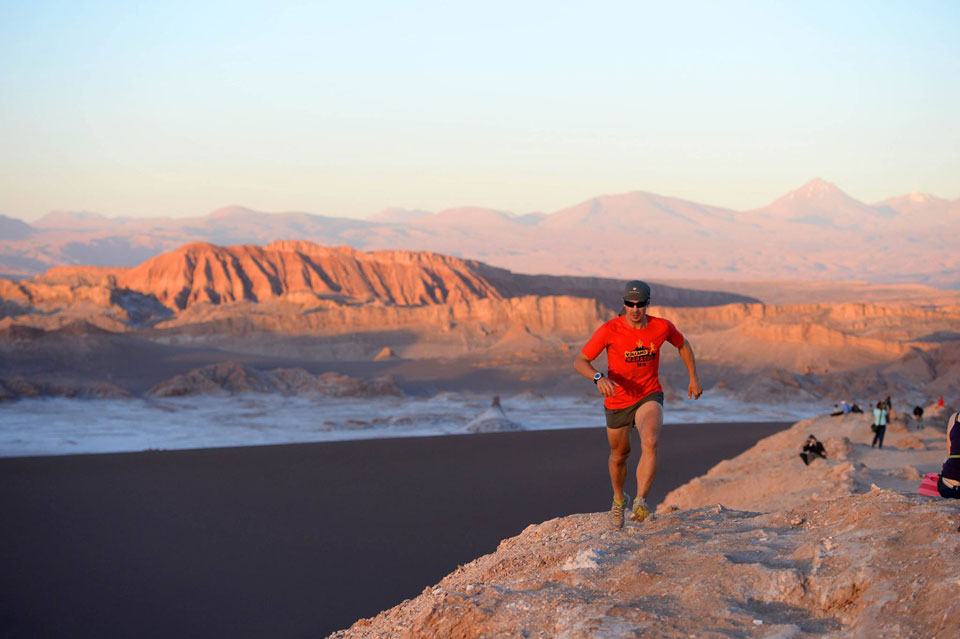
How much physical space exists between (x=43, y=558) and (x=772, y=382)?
32.3 metres

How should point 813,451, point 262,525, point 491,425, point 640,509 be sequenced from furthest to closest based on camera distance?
point 491,425 → point 813,451 → point 262,525 → point 640,509

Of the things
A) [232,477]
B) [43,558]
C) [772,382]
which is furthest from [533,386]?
[43,558]

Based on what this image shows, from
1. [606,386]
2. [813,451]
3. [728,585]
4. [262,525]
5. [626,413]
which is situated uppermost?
[606,386]

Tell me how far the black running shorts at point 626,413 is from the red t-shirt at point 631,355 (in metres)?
0.02

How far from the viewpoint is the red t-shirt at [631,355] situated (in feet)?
19.6

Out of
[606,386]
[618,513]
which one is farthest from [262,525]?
A: [606,386]

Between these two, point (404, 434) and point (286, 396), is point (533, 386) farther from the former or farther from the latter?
point (404, 434)

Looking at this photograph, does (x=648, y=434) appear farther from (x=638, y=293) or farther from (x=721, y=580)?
(x=721, y=580)

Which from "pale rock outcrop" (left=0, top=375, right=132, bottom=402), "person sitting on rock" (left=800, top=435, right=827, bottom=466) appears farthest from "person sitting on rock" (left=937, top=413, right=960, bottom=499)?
"pale rock outcrop" (left=0, top=375, right=132, bottom=402)

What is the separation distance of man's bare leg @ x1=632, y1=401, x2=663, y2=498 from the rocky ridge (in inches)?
14.1

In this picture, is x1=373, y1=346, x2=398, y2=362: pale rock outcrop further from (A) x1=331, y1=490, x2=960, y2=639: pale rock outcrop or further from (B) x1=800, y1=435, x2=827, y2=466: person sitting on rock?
(A) x1=331, y1=490, x2=960, y2=639: pale rock outcrop

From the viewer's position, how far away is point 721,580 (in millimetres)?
4816

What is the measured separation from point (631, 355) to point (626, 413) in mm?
359

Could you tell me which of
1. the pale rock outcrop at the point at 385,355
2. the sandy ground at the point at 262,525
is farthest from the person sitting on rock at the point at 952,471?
the pale rock outcrop at the point at 385,355
